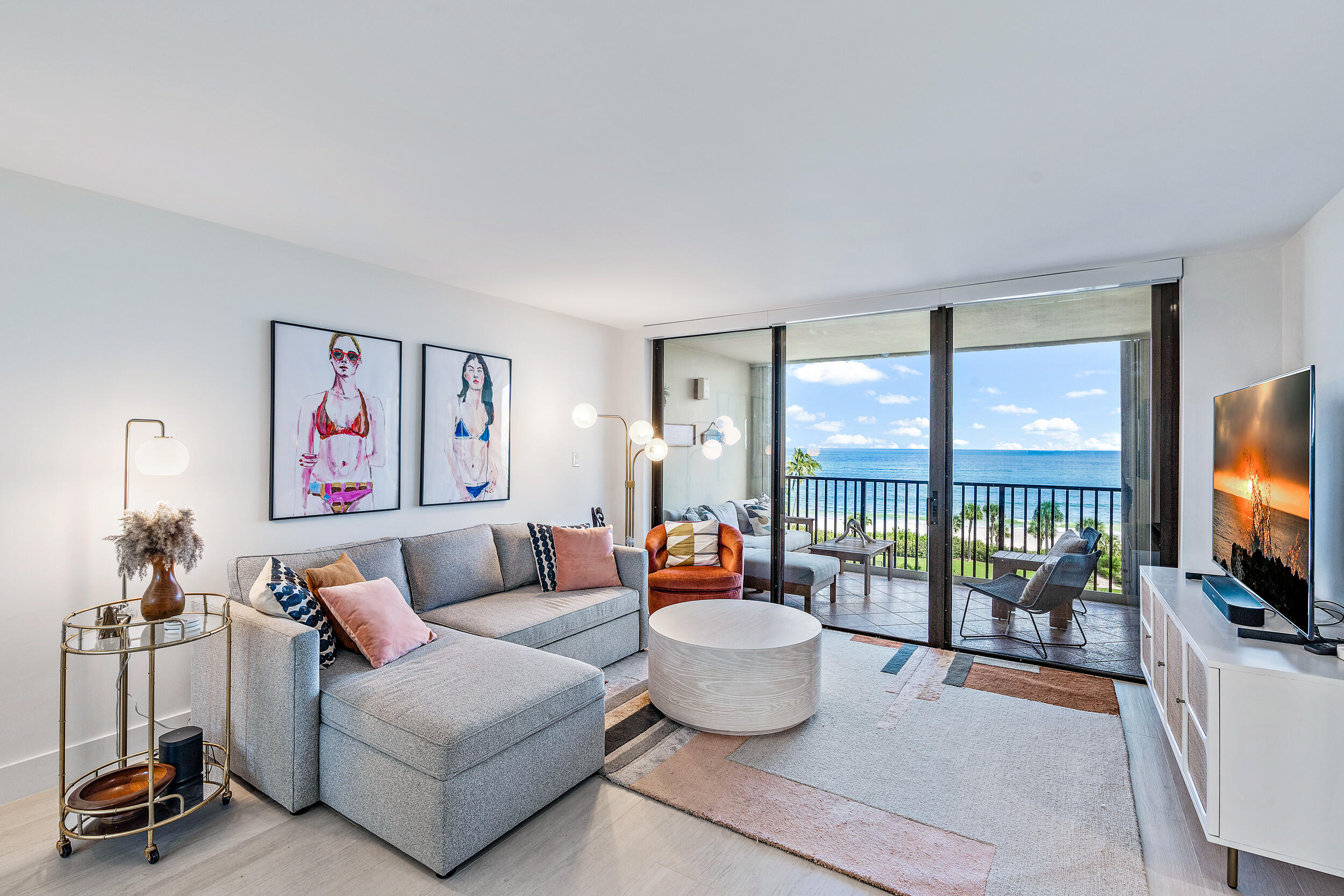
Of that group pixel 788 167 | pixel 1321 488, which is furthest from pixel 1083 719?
pixel 788 167

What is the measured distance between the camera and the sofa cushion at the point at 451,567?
3438 millimetres

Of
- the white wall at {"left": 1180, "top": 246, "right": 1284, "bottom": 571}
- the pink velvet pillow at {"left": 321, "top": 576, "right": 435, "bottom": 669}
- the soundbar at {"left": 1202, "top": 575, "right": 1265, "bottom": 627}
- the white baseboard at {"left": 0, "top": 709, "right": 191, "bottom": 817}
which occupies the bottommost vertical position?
the white baseboard at {"left": 0, "top": 709, "right": 191, "bottom": 817}

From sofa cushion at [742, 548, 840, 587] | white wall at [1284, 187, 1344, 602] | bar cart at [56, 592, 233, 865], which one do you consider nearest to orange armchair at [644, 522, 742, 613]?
sofa cushion at [742, 548, 840, 587]

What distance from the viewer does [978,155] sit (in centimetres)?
223

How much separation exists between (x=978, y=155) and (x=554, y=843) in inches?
109

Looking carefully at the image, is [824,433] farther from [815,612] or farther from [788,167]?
[788,167]

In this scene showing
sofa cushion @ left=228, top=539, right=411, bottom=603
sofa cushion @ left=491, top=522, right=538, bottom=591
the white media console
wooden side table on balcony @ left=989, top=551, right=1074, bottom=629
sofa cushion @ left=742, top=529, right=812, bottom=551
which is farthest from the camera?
sofa cushion @ left=742, top=529, right=812, bottom=551

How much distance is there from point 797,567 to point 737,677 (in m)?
1.96

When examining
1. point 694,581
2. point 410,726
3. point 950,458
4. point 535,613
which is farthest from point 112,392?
point 950,458

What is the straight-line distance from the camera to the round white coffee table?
9.34 feet

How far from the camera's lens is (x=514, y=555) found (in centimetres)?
401

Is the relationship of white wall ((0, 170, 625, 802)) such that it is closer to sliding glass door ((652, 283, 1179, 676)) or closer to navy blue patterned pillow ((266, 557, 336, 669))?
navy blue patterned pillow ((266, 557, 336, 669))

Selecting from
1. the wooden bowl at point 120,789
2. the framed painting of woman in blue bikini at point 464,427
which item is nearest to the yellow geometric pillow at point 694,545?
the framed painting of woman in blue bikini at point 464,427

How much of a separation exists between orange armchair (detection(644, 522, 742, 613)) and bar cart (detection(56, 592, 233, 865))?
249cm
